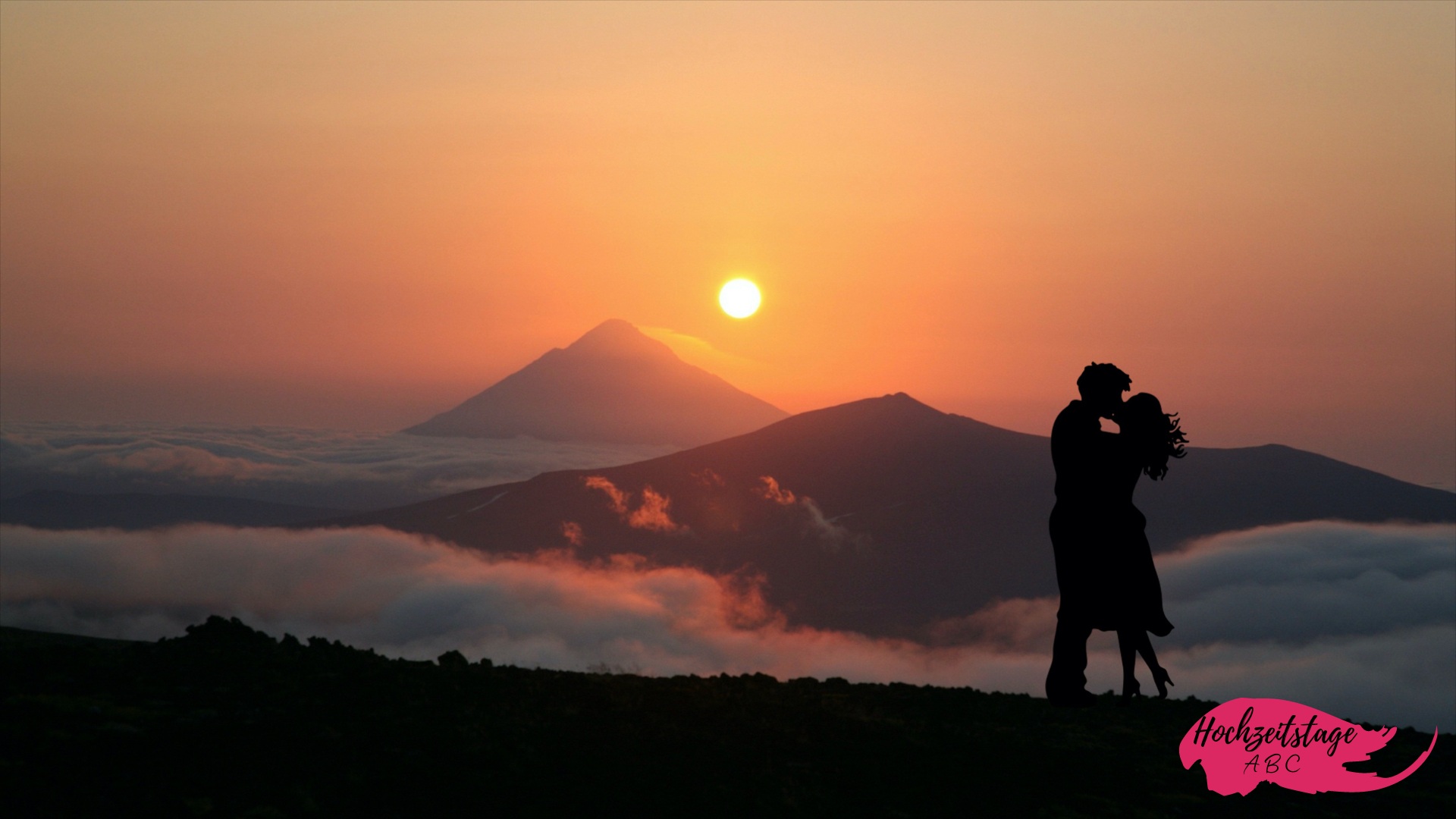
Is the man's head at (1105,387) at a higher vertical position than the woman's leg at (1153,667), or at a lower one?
higher

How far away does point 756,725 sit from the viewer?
17672 millimetres

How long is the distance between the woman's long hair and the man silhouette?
0.24 m

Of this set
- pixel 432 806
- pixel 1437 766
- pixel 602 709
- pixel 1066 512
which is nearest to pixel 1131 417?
pixel 1066 512

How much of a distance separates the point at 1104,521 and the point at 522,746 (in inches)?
396

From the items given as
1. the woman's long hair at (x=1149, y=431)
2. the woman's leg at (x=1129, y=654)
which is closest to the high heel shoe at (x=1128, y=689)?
the woman's leg at (x=1129, y=654)

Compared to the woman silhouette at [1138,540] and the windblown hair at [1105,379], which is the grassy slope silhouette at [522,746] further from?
the windblown hair at [1105,379]

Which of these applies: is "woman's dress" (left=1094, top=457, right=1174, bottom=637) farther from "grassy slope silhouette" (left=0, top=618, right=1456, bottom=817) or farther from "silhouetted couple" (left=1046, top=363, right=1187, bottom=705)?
"grassy slope silhouette" (left=0, top=618, right=1456, bottom=817)

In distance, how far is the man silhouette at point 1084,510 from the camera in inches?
731

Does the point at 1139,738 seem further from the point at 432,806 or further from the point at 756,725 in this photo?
the point at 432,806

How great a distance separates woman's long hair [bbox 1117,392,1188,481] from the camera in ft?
60.2

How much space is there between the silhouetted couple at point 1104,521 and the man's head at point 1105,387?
12mm

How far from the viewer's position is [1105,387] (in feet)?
60.6

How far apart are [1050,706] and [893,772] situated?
5815 millimetres

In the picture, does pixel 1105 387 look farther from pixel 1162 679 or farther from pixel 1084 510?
pixel 1162 679
